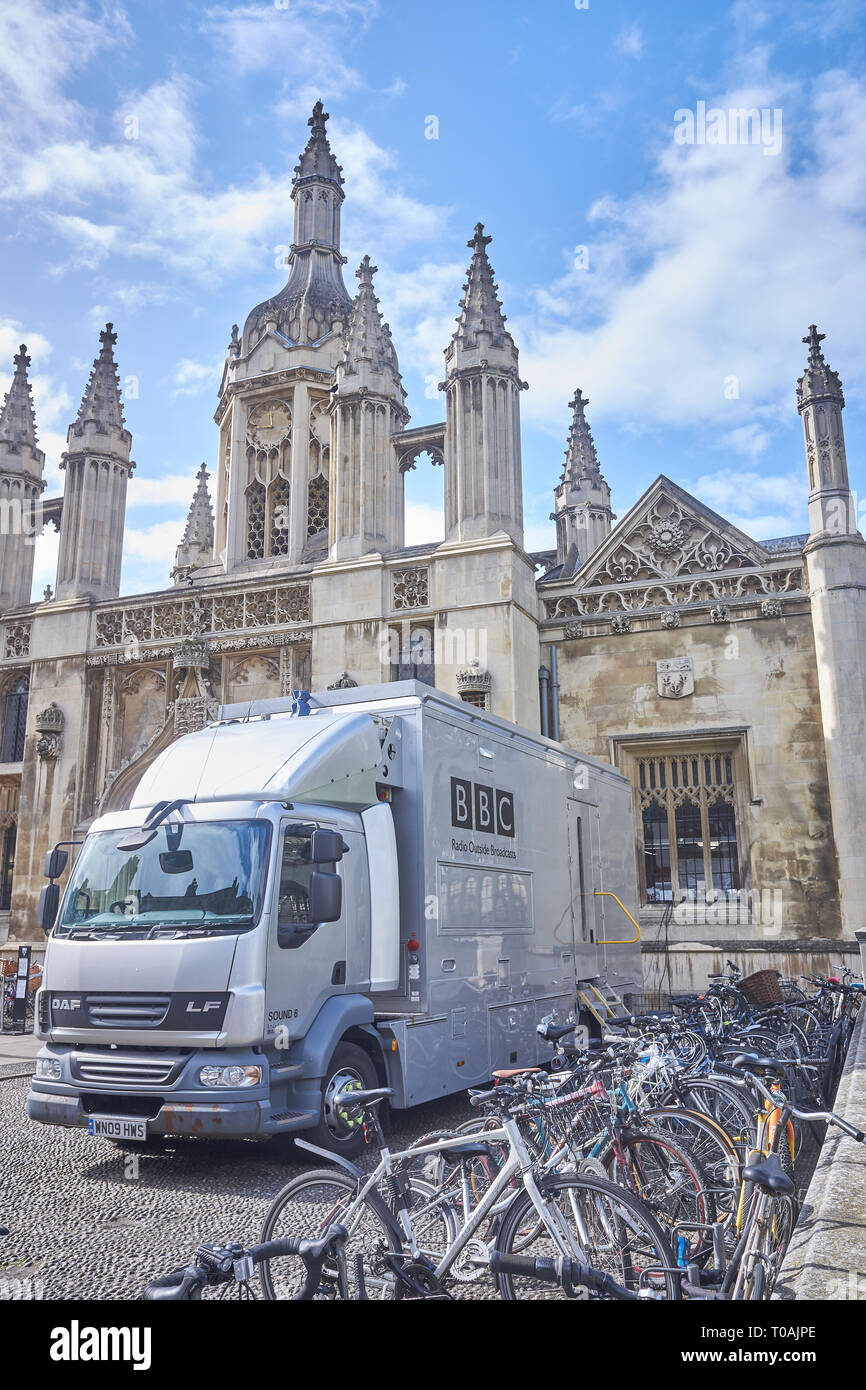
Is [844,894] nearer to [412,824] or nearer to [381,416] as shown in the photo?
[412,824]

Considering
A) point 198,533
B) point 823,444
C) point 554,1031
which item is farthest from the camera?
point 198,533

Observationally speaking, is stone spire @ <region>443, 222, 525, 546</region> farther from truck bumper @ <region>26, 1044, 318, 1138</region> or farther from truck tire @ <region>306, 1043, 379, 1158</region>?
truck bumper @ <region>26, 1044, 318, 1138</region>

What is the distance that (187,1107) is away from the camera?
622cm

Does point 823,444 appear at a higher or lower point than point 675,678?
higher

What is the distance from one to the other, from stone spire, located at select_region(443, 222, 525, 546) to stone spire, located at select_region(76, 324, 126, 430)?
6.88 m

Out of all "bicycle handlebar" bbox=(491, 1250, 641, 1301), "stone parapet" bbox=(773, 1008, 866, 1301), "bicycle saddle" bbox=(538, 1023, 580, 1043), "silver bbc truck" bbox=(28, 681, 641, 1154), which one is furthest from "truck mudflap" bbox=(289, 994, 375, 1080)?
"bicycle handlebar" bbox=(491, 1250, 641, 1301)

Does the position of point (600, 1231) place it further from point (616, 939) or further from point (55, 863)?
point (616, 939)

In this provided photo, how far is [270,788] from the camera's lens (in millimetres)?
7078

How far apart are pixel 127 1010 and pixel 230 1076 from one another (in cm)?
85

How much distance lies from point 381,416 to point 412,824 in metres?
10.2

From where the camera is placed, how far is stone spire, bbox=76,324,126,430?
18.8 metres

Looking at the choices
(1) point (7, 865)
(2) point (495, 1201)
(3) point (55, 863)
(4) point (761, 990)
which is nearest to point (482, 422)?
(4) point (761, 990)

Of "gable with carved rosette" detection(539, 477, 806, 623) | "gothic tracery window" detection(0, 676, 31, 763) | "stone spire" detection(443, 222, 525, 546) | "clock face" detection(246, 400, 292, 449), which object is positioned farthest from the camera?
"clock face" detection(246, 400, 292, 449)

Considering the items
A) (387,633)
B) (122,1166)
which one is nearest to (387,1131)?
(122,1166)
